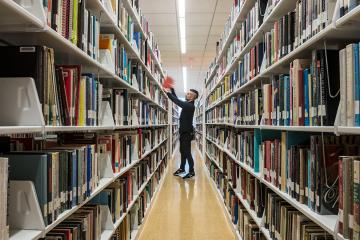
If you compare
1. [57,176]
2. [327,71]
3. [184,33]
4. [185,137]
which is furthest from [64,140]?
[184,33]

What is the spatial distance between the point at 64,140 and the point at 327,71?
1.47 metres

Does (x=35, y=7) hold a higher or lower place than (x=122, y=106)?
higher

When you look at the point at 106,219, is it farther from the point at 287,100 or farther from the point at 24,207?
the point at 287,100

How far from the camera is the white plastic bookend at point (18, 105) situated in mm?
1168

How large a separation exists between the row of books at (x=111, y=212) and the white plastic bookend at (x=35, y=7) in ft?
2.92

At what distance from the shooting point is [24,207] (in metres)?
1.20

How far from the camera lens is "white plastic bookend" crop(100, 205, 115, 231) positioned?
2250mm

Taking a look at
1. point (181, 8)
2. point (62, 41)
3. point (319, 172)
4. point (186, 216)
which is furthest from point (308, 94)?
point (181, 8)

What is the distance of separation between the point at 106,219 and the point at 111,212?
0.13 metres

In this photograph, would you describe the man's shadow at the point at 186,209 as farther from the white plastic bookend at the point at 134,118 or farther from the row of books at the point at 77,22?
the row of books at the point at 77,22

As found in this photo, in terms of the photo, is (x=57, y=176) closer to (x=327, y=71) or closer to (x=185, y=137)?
(x=327, y=71)

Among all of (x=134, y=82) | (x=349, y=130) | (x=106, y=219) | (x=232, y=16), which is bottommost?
(x=106, y=219)

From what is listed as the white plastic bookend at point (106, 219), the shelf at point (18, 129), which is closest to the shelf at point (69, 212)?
the white plastic bookend at point (106, 219)

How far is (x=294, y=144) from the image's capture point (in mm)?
1812
